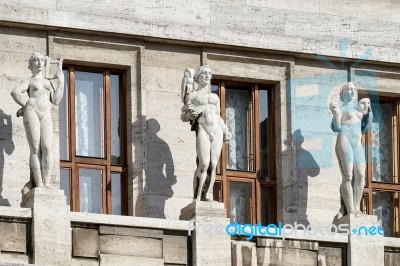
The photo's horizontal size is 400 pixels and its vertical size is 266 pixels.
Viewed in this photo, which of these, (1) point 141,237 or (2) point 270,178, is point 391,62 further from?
(1) point 141,237

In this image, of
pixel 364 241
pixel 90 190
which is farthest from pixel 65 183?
pixel 364 241

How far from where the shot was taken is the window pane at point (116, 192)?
5366 centimetres

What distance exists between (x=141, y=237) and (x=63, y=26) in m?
4.59

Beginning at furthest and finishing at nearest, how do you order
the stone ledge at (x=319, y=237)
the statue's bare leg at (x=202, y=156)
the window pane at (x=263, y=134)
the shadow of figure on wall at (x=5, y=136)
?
1. the window pane at (x=263, y=134)
2. the shadow of figure on wall at (x=5, y=136)
3. the stone ledge at (x=319, y=237)
4. the statue's bare leg at (x=202, y=156)

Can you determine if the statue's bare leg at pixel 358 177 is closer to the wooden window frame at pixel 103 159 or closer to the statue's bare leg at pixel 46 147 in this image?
the wooden window frame at pixel 103 159

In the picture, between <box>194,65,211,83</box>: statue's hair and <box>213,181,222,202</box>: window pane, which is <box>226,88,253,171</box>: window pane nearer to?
Result: <box>213,181,222,202</box>: window pane

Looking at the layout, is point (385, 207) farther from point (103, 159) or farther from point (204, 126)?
point (103, 159)

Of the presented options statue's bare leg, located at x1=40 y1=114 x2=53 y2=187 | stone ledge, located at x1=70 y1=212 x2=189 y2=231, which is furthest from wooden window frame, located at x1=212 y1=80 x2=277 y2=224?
statue's bare leg, located at x1=40 y1=114 x2=53 y2=187

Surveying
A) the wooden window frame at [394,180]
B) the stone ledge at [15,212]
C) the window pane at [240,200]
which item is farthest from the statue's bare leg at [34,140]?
the wooden window frame at [394,180]

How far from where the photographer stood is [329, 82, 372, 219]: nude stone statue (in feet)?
175

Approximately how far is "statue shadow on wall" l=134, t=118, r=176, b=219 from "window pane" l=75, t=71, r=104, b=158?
2.98ft

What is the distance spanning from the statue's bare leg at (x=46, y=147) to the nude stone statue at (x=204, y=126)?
2795 millimetres

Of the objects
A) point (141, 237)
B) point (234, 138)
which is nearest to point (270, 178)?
point (234, 138)

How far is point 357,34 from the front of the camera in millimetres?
56156
